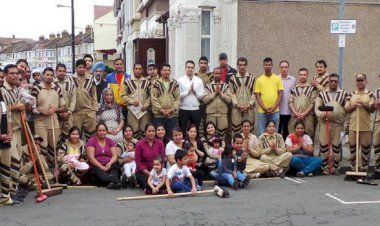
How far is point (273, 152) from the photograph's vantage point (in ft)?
33.1

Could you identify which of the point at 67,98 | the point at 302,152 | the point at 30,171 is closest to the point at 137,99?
the point at 67,98

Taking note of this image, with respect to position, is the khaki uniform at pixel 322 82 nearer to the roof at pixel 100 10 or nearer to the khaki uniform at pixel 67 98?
the khaki uniform at pixel 67 98

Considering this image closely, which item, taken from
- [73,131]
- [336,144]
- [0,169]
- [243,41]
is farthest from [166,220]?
[243,41]

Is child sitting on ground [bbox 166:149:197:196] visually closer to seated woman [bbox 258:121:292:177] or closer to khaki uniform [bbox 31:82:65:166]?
seated woman [bbox 258:121:292:177]

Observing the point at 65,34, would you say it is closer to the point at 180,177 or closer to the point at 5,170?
the point at 180,177

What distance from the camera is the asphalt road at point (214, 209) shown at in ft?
22.6

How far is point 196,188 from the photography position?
8.54 m

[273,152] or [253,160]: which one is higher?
[273,152]

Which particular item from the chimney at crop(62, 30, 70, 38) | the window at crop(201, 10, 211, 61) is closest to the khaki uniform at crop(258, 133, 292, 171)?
the window at crop(201, 10, 211, 61)

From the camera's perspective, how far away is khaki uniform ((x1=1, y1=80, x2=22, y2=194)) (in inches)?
308

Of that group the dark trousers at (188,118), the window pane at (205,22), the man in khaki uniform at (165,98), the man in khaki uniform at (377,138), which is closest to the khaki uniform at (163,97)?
the man in khaki uniform at (165,98)

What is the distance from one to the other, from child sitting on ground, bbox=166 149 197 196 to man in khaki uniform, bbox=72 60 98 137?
7.34 ft

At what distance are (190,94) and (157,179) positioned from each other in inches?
95.9

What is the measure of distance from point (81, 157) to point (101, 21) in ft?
205
